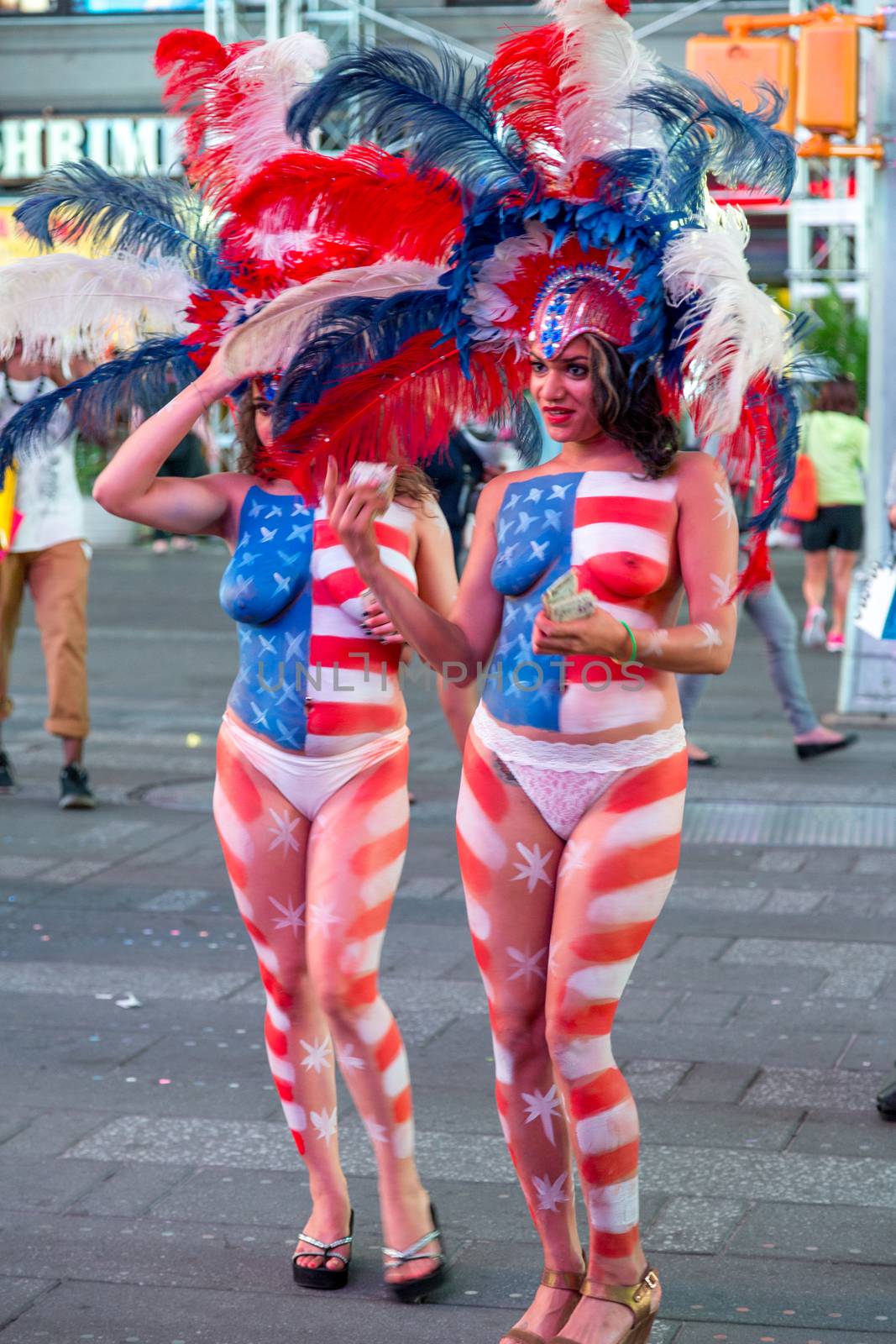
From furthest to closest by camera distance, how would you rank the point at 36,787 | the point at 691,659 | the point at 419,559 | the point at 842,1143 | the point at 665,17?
the point at 665,17, the point at 36,787, the point at 842,1143, the point at 419,559, the point at 691,659

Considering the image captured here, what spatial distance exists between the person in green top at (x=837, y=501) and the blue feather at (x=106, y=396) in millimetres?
10228

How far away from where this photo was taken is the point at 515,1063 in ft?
11.1

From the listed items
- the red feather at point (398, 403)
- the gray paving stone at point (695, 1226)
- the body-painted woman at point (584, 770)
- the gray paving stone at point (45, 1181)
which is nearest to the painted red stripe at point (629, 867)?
the body-painted woman at point (584, 770)

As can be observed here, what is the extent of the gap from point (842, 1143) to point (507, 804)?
163 cm

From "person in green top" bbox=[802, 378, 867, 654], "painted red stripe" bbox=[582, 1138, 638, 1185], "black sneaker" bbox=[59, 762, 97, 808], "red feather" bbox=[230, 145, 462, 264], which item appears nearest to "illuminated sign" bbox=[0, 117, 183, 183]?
"person in green top" bbox=[802, 378, 867, 654]

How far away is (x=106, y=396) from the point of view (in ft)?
12.6

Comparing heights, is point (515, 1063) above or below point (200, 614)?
above

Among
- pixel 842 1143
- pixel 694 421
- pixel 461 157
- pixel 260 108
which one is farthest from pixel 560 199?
pixel 842 1143

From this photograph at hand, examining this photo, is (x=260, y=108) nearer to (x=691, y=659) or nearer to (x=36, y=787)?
(x=691, y=659)

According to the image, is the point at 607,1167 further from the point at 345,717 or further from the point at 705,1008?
the point at 705,1008

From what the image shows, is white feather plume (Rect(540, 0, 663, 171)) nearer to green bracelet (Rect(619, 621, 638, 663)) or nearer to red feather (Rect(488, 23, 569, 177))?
red feather (Rect(488, 23, 569, 177))

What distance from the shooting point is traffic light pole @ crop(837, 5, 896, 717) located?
10.3m

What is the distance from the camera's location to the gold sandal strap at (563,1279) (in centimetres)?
339

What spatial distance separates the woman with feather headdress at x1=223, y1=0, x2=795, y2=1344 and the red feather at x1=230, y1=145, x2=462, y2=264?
0.07 ft
